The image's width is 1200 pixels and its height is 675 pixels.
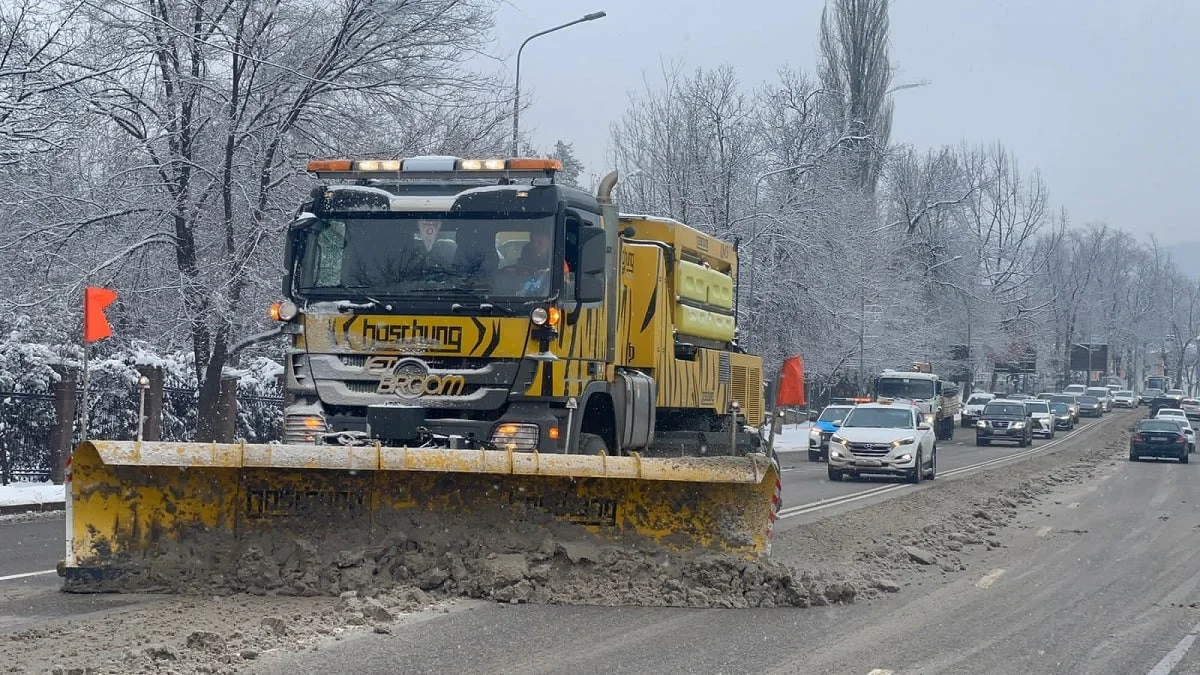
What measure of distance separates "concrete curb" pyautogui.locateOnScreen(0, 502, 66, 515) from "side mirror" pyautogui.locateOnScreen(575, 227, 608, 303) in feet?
30.1

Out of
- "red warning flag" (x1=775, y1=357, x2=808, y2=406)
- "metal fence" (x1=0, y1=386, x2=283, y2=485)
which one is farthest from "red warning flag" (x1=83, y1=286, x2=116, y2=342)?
"red warning flag" (x1=775, y1=357, x2=808, y2=406)

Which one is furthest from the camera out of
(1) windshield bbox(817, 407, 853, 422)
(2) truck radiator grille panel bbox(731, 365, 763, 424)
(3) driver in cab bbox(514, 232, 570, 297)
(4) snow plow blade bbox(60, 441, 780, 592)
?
(1) windshield bbox(817, 407, 853, 422)

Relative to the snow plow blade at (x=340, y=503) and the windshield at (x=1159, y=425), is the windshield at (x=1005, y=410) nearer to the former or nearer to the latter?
the windshield at (x=1159, y=425)

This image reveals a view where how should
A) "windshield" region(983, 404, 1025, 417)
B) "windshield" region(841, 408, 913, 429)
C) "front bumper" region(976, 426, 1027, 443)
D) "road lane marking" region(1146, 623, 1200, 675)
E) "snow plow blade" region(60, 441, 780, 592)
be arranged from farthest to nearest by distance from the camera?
"windshield" region(983, 404, 1025, 417) → "front bumper" region(976, 426, 1027, 443) → "windshield" region(841, 408, 913, 429) → "snow plow blade" region(60, 441, 780, 592) → "road lane marking" region(1146, 623, 1200, 675)

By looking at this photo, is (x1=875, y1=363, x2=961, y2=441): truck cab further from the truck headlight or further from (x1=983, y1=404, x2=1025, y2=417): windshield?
the truck headlight

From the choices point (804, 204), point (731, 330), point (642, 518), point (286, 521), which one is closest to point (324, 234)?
point (286, 521)

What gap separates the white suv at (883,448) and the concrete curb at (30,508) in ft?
43.7

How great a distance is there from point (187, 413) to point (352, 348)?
13.6 m

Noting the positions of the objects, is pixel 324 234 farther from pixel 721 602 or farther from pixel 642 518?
pixel 721 602

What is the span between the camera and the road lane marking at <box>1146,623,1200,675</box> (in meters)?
7.61

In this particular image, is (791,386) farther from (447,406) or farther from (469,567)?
(469,567)

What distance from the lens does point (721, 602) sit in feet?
29.7

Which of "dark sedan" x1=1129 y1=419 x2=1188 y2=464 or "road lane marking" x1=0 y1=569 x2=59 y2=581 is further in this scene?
"dark sedan" x1=1129 y1=419 x2=1188 y2=464

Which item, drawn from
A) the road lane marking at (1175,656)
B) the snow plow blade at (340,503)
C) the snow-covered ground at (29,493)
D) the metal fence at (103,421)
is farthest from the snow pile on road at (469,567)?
the metal fence at (103,421)
